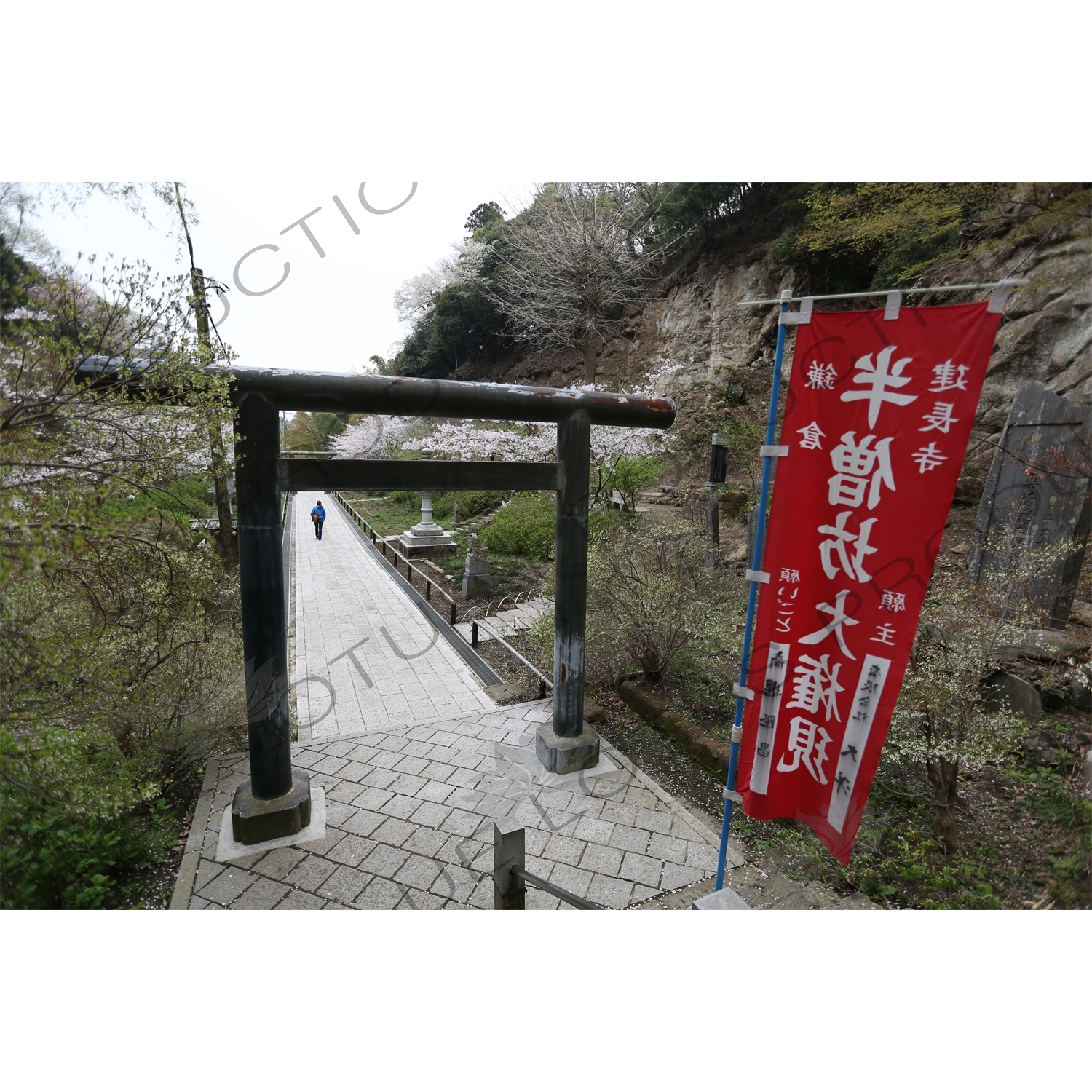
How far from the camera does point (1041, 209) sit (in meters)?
7.34

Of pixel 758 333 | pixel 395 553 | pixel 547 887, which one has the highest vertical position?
pixel 758 333

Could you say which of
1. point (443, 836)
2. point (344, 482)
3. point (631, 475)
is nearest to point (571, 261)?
point (631, 475)

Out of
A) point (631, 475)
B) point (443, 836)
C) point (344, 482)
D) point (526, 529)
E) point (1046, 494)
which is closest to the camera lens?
point (344, 482)

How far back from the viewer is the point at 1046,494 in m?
5.64

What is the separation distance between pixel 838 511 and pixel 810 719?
997mm

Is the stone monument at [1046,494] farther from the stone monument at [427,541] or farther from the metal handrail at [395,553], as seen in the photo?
the stone monument at [427,541]

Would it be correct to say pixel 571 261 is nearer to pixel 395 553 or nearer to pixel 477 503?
pixel 477 503

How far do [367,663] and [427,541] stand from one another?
674cm

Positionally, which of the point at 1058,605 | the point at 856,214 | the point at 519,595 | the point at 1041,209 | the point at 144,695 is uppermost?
the point at 856,214

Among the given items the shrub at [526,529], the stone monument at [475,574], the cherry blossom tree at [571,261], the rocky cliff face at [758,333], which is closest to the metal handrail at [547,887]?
the rocky cliff face at [758,333]

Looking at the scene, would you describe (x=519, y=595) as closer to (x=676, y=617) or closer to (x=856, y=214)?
(x=676, y=617)

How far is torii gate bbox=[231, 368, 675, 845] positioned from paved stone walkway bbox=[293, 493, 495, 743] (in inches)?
59.4

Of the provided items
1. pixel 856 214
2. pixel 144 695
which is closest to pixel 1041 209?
pixel 856 214

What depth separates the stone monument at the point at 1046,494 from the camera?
217 inches
